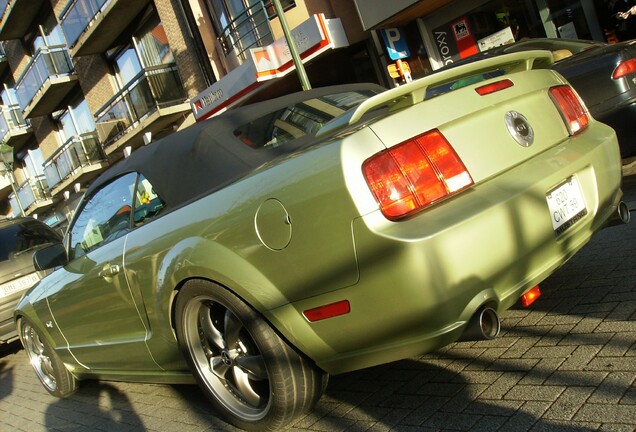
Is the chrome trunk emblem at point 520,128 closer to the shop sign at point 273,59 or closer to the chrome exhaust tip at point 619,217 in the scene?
the chrome exhaust tip at point 619,217

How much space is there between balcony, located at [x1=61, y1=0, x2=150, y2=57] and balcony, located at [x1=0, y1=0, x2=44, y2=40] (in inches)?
164

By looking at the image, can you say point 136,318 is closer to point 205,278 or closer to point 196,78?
point 205,278

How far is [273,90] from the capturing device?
1482cm

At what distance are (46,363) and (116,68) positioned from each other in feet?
58.4

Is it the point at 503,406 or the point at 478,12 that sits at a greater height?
the point at 478,12

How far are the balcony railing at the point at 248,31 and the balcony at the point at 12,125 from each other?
18529 millimetres

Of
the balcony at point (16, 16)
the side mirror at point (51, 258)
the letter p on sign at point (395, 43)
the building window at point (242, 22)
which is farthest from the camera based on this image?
the balcony at point (16, 16)

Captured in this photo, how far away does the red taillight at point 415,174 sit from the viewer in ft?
6.84

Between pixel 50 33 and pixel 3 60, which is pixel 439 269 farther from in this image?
pixel 3 60

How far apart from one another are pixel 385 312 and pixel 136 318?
65.5 inches

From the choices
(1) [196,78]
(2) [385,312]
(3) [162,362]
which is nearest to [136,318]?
(3) [162,362]

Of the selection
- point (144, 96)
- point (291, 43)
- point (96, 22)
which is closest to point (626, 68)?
point (291, 43)

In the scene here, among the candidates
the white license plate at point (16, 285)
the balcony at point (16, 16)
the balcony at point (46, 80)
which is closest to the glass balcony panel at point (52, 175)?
the balcony at point (46, 80)

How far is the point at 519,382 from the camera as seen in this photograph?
2.40 metres
